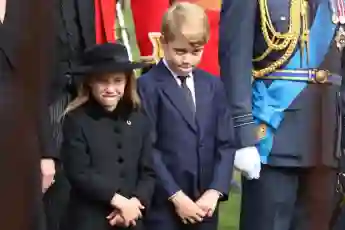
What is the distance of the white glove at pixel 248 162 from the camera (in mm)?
2553

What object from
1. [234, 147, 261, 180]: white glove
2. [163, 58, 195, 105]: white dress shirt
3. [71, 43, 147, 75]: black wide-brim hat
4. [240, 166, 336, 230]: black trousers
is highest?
[71, 43, 147, 75]: black wide-brim hat

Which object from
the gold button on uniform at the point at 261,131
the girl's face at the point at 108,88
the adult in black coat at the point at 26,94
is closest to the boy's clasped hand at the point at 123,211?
the girl's face at the point at 108,88

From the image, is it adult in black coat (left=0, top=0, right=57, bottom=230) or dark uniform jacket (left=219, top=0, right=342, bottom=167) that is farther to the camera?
dark uniform jacket (left=219, top=0, right=342, bottom=167)

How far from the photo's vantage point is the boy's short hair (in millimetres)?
2459

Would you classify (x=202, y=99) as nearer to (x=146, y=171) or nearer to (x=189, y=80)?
(x=189, y=80)

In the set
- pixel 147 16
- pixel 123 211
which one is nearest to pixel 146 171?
pixel 123 211

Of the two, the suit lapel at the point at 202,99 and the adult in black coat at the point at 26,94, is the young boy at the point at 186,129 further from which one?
the adult in black coat at the point at 26,94

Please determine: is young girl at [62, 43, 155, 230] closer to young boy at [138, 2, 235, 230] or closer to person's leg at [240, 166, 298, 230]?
young boy at [138, 2, 235, 230]

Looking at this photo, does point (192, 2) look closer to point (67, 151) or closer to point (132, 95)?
point (132, 95)

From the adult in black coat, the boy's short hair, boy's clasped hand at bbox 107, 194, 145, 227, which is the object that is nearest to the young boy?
the boy's short hair

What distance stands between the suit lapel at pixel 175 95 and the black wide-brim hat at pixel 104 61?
0.11 m

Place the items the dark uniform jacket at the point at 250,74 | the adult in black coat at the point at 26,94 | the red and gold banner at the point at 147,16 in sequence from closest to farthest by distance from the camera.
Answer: the adult in black coat at the point at 26,94 → the dark uniform jacket at the point at 250,74 → the red and gold banner at the point at 147,16

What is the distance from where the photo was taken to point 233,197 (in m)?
4.47

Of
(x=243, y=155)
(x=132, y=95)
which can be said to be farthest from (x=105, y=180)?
(x=243, y=155)
